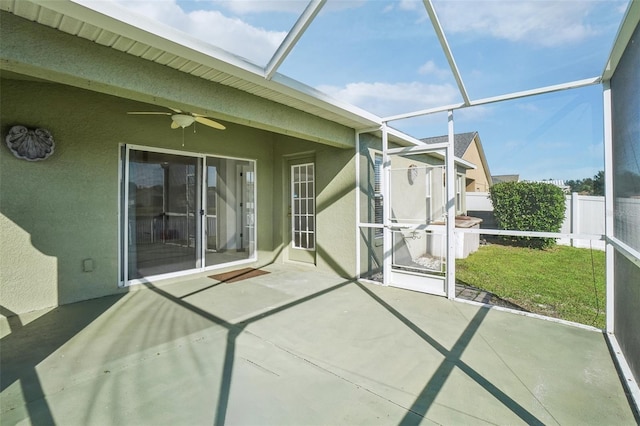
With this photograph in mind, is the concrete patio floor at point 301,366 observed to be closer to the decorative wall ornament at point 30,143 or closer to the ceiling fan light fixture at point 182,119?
the decorative wall ornament at point 30,143

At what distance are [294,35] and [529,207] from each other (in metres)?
3.51

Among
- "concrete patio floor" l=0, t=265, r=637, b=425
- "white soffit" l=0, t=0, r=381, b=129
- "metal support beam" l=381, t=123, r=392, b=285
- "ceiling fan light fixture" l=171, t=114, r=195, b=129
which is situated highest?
"white soffit" l=0, t=0, r=381, b=129

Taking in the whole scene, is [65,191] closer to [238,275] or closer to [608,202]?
[238,275]

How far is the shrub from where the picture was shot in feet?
12.4

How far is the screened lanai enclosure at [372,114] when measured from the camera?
260cm

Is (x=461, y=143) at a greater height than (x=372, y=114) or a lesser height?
lesser

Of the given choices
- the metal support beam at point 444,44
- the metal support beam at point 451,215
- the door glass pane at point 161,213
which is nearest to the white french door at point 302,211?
the door glass pane at point 161,213

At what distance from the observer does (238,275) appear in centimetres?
575

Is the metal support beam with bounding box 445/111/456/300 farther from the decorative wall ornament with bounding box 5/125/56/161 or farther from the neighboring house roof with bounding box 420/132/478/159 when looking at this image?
the decorative wall ornament with bounding box 5/125/56/161

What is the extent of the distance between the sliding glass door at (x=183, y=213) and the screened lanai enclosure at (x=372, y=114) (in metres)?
0.03

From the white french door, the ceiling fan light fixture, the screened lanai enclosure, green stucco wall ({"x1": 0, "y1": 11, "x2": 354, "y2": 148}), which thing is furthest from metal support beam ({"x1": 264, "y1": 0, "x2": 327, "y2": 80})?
the white french door

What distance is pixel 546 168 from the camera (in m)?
3.79

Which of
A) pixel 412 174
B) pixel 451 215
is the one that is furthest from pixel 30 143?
pixel 451 215

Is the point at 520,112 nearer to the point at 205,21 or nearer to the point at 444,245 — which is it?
the point at 444,245
